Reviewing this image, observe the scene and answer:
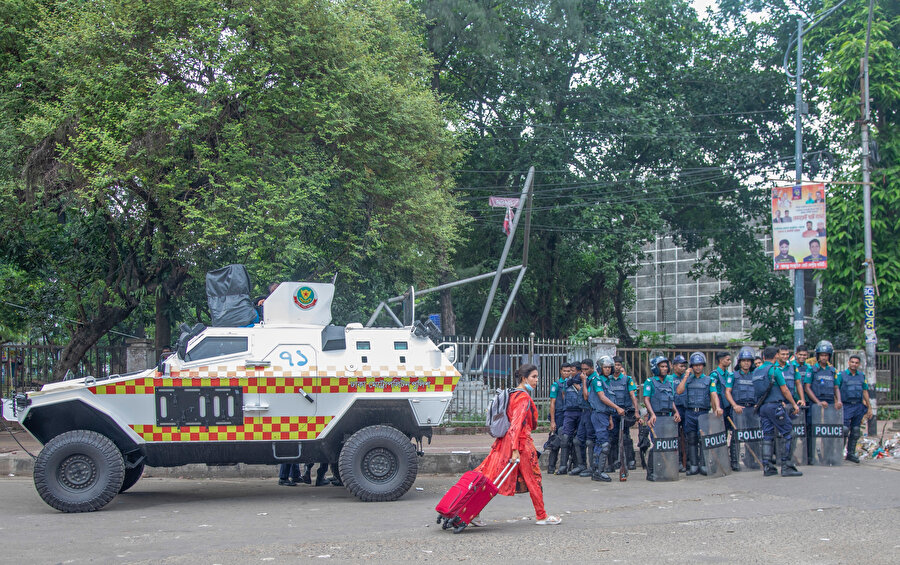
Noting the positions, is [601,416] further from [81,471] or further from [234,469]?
[81,471]

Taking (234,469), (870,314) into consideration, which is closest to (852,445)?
(870,314)

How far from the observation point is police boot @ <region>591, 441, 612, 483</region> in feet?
40.1

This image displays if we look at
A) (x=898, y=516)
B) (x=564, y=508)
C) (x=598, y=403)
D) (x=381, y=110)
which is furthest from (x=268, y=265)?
(x=898, y=516)

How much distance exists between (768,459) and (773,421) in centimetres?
55

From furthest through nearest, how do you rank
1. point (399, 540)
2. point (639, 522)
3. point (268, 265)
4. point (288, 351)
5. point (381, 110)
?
point (381, 110) → point (268, 265) → point (288, 351) → point (639, 522) → point (399, 540)

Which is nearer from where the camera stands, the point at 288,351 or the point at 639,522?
the point at 639,522

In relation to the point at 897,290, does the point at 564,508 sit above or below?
below

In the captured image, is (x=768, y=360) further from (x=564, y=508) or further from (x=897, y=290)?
(x=897, y=290)

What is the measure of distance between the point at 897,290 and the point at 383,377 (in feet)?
63.8

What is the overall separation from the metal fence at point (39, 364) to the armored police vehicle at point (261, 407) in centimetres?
781

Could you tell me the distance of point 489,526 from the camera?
8.66 metres

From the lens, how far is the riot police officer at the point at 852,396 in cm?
1373

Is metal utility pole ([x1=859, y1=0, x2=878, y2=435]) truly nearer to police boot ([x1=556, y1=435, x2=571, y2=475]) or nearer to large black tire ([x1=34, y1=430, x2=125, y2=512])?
police boot ([x1=556, y1=435, x2=571, y2=475])

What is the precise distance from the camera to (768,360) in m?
13.0
